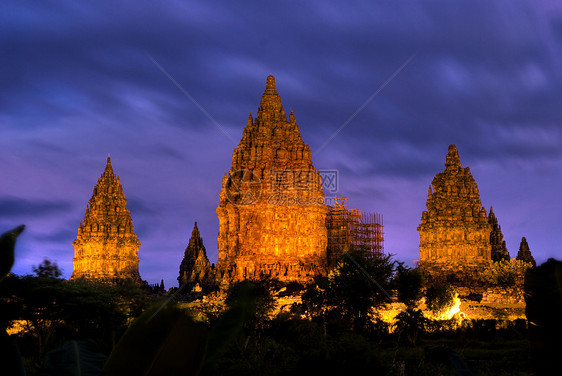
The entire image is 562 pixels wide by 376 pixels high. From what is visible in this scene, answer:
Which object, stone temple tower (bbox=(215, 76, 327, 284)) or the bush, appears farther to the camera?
stone temple tower (bbox=(215, 76, 327, 284))

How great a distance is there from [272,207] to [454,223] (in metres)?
19.0

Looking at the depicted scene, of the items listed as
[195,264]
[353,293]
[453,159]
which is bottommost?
[353,293]

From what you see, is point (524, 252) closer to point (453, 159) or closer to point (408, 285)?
point (453, 159)

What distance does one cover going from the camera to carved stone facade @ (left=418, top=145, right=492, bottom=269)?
61.7 m

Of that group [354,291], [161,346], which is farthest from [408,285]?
[161,346]

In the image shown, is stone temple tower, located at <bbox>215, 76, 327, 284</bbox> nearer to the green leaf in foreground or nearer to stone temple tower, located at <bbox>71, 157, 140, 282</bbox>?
stone temple tower, located at <bbox>71, 157, 140, 282</bbox>

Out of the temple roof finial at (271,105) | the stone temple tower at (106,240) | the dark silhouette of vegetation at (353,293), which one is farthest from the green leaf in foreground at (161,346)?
the stone temple tower at (106,240)

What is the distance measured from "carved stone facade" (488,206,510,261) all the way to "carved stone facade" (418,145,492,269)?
13.8 meters

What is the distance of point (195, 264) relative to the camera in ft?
264

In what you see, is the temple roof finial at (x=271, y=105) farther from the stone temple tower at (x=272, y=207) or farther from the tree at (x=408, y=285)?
the tree at (x=408, y=285)

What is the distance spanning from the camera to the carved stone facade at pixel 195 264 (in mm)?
77125

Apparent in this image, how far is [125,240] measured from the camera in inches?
3073

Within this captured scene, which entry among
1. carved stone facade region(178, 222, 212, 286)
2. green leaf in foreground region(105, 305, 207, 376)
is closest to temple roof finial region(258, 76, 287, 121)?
carved stone facade region(178, 222, 212, 286)

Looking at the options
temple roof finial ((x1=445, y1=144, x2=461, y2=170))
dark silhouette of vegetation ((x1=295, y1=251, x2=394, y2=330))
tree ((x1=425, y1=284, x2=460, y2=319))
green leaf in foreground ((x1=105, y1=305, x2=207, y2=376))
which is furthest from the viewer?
temple roof finial ((x1=445, y1=144, x2=461, y2=170))
